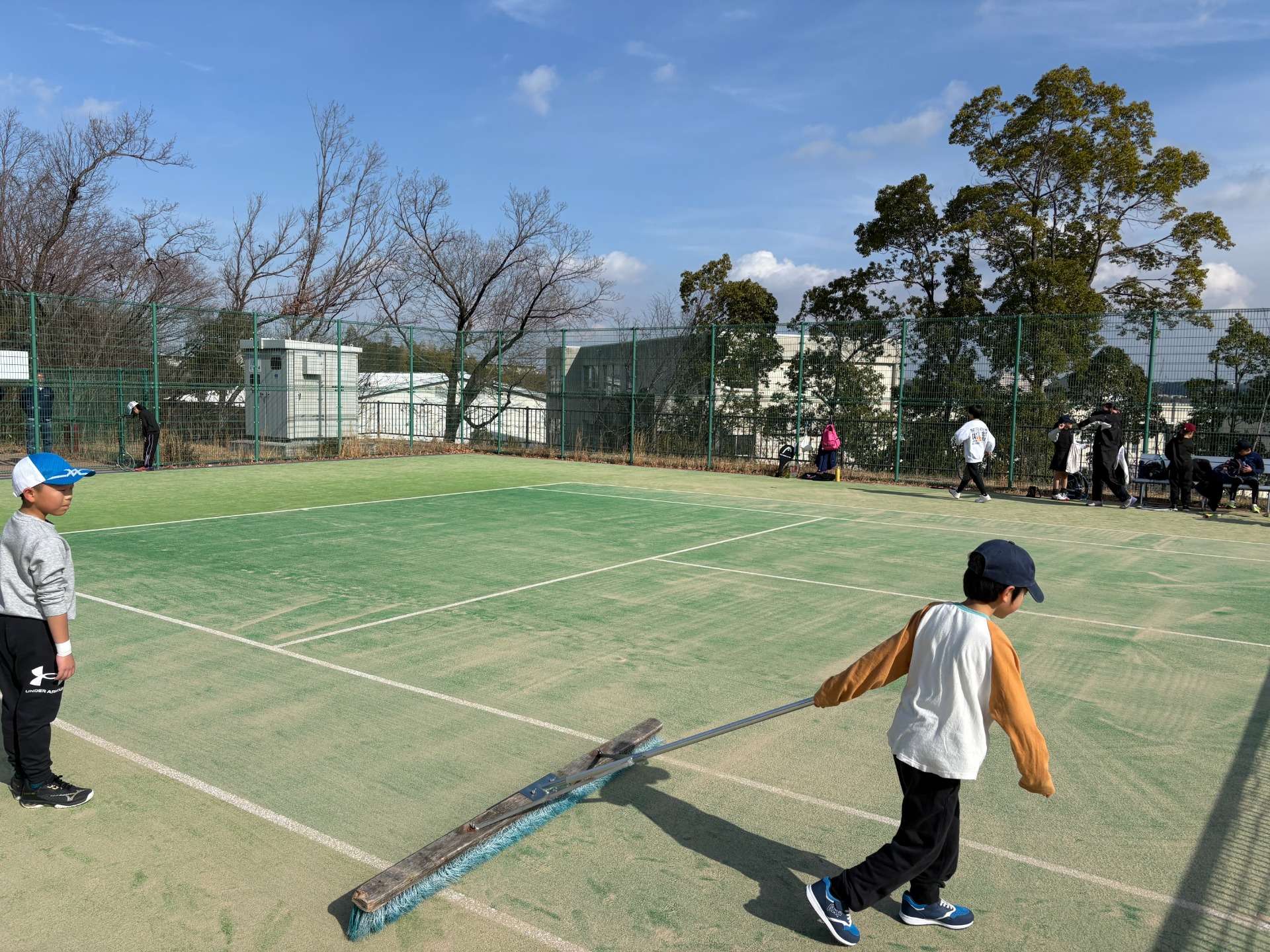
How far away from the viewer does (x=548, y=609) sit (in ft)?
25.1

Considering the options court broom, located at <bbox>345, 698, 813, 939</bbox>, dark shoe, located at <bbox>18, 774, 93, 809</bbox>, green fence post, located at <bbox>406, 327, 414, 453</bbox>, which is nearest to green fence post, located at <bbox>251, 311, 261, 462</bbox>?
green fence post, located at <bbox>406, 327, 414, 453</bbox>

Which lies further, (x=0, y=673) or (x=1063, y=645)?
(x=1063, y=645)

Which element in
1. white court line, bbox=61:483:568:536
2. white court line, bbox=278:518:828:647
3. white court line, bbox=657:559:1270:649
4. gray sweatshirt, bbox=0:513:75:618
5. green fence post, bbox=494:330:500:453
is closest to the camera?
gray sweatshirt, bbox=0:513:75:618

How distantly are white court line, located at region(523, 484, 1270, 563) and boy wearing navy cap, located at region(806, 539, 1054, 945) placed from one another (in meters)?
9.63

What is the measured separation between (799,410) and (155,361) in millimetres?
13473

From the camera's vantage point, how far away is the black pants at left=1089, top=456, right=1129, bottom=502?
16.3m

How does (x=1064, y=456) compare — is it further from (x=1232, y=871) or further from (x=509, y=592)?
(x=1232, y=871)

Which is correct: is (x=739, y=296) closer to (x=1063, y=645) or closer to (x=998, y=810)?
(x=1063, y=645)

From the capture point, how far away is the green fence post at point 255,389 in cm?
2022

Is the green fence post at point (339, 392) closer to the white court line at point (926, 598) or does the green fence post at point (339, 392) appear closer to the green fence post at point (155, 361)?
the green fence post at point (155, 361)

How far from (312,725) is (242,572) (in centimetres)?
434

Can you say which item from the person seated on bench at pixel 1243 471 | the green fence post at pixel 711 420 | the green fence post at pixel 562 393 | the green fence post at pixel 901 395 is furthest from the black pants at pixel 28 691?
the green fence post at pixel 562 393

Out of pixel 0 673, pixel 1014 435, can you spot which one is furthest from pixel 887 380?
pixel 0 673

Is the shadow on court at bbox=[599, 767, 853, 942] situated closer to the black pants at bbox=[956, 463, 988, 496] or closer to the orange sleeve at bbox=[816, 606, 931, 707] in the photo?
the orange sleeve at bbox=[816, 606, 931, 707]
